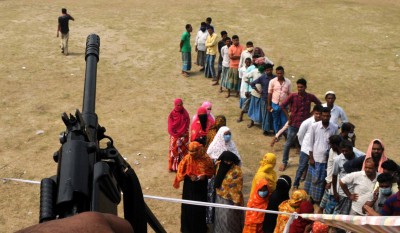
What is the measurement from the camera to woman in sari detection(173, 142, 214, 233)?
7406mm

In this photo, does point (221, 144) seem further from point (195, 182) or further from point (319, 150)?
point (319, 150)

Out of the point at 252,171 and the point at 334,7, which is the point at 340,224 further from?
the point at 334,7

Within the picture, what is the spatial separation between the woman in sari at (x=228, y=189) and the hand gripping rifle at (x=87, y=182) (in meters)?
3.98

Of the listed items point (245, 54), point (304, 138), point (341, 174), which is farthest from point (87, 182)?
point (245, 54)

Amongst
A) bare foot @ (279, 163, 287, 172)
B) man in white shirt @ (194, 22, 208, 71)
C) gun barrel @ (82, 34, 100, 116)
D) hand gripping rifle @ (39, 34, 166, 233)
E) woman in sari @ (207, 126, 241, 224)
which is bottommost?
bare foot @ (279, 163, 287, 172)

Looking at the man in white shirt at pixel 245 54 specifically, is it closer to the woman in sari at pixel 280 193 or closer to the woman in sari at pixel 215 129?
the woman in sari at pixel 215 129

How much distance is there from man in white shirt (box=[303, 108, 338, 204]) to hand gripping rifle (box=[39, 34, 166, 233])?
5185 millimetres

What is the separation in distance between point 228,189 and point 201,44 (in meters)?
6.76

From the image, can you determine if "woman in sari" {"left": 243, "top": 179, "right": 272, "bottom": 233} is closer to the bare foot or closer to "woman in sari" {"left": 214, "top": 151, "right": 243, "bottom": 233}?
"woman in sari" {"left": 214, "top": 151, "right": 243, "bottom": 233}

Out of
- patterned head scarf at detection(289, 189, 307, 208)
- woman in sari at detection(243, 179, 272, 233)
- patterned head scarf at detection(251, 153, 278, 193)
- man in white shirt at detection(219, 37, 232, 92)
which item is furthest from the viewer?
man in white shirt at detection(219, 37, 232, 92)

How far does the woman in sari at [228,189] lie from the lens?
7062 millimetres

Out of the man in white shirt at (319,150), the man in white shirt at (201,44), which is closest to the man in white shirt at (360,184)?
the man in white shirt at (319,150)

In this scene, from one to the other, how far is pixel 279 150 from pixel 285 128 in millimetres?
552

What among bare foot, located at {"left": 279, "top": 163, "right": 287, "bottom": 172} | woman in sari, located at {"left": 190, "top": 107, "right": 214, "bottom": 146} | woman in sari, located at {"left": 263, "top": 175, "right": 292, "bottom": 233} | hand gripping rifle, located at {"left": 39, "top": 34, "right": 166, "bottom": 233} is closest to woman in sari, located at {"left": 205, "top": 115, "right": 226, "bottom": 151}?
woman in sari, located at {"left": 190, "top": 107, "right": 214, "bottom": 146}
